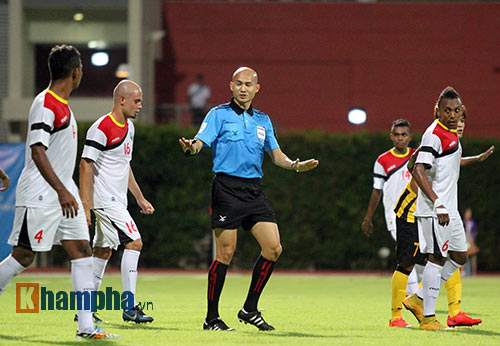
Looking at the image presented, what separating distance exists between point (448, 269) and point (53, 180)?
4.40 m

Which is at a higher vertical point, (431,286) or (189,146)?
(189,146)

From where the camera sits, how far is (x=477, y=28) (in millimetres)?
31188

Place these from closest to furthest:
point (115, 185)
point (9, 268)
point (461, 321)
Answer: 1. point (9, 268)
2. point (461, 321)
3. point (115, 185)

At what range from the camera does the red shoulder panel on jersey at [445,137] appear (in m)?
8.83

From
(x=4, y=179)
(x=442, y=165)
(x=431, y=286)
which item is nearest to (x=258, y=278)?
(x=431, y=286)

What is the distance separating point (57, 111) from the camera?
730cm

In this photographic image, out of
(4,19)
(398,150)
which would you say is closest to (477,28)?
(4,19)

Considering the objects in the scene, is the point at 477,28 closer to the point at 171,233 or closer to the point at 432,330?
the point at 171,233

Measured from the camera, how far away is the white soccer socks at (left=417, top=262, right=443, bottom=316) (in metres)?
8.82

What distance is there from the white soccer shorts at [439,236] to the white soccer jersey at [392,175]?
3093 millimetres

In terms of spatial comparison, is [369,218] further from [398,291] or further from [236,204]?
[236,204]

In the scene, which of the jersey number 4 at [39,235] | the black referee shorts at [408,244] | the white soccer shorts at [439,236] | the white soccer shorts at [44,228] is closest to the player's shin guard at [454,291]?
the black referee shorts at [408,244]

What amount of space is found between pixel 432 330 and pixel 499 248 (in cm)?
1511

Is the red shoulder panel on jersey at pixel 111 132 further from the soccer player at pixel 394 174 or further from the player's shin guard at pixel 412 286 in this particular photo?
the player's shin guard at pixel 412 286
